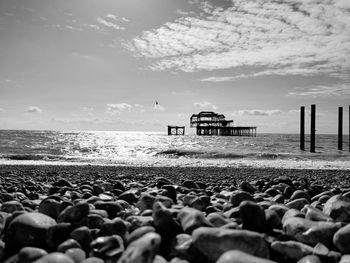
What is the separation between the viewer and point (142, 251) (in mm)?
1812

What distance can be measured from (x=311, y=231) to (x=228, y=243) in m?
0.84

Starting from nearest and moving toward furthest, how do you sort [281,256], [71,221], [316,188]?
[281,256] < [71,221] < [316,188]

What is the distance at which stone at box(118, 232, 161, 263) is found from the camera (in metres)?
1.79

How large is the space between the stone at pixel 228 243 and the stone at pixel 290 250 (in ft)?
0.75

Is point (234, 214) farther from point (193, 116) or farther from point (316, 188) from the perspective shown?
point (193, 116)

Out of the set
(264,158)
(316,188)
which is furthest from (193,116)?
(316,188)

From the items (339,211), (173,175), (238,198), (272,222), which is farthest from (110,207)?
(173,175)

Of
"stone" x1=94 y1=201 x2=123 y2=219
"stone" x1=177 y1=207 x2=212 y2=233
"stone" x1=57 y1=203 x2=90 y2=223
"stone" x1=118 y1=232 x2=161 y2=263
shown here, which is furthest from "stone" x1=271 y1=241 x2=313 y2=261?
"stone" x1=94 y1=201 x2=123 y2=219

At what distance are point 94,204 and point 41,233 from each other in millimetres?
920

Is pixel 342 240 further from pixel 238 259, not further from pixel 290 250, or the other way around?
pixel 238 259

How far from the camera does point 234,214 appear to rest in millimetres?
2811

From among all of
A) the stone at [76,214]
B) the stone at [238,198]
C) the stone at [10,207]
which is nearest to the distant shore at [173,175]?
the stone at [238,198]

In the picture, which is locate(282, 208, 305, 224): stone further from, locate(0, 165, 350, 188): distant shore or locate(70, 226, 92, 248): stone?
locate(0, 165, 350, 188): distant shore

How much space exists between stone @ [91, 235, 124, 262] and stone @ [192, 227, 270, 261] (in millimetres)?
548
